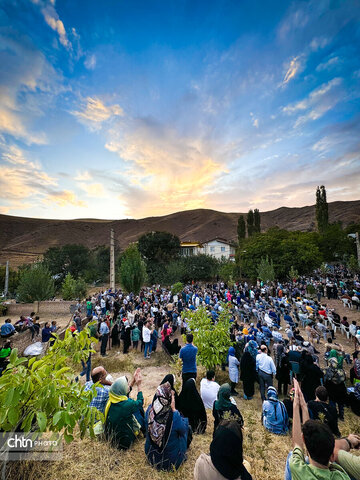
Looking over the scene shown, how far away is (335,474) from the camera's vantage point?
5.93 ft

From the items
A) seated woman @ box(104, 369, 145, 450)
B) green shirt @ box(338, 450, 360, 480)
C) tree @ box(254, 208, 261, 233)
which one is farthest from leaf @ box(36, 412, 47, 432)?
tree @ box(254, 208, 261, 233)

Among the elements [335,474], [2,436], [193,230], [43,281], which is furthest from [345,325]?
[193,230]

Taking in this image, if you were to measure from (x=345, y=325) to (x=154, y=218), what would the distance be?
154377mm

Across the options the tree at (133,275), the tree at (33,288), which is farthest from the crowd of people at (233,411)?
the tree at (133,275)

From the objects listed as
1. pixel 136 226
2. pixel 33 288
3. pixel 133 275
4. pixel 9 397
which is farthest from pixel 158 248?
pixel 136 226

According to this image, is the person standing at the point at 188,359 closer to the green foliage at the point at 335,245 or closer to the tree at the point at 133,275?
the tree at the point at 133,275

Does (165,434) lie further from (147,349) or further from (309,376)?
(147,349)

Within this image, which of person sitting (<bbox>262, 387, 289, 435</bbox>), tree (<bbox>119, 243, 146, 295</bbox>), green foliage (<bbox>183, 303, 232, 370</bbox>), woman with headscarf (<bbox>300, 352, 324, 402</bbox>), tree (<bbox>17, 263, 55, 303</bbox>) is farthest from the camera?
tree (<bbox>119, 243, 146, 295</bbox>)

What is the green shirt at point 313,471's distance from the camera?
1.80 meters

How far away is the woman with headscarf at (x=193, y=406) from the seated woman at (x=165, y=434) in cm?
73

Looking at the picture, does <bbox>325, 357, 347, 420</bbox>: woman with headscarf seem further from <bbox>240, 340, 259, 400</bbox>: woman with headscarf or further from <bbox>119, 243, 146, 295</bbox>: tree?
<bbox>119, 243, 146, 295</bbox>: tree

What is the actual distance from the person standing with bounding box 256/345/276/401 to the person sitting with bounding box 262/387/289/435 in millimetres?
1184

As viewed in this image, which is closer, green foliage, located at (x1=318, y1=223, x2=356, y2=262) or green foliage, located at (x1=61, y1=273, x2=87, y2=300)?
green foliage, located at (x1=61, y1=273, x2=87, y2=300)

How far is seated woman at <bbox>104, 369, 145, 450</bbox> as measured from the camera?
3.34 meters
